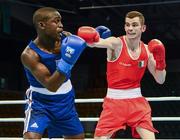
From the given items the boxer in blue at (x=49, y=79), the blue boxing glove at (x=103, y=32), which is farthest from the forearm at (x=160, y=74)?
the boxer in blue at (x=49, y=79)

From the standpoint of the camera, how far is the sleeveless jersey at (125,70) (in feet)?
9.39

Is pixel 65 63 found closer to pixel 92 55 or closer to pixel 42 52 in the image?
pixel 42 52

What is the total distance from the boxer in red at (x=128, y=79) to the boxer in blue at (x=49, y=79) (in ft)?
1.01

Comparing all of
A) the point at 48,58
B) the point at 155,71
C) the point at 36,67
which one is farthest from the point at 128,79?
the point at 36,67

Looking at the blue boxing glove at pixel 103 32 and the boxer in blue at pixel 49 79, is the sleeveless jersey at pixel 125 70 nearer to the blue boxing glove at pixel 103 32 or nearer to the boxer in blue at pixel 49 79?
the blue boxing glove at pixel 103 32

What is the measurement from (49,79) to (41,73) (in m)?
0.07

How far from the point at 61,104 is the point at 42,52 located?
0.36 m

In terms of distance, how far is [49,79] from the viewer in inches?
90.5

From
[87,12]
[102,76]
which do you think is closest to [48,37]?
[87,12]

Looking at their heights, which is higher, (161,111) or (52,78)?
(52,78)

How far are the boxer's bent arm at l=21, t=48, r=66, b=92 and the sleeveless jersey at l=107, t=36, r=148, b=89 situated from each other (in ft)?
2.19

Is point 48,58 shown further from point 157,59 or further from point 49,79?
point 157,59

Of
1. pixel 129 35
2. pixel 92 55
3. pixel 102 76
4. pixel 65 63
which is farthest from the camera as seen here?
Answer: pixel 102 76

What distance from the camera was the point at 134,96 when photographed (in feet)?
9.45
